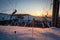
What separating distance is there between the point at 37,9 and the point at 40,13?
10cm

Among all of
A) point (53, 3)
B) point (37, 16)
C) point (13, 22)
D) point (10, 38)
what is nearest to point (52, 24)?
point (53, 3)

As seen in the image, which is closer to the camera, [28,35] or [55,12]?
[28,35]

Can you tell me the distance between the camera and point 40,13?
2.79 metres

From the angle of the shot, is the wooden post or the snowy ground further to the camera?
the wooden post

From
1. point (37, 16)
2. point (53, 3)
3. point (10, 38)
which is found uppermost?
point (53, 3)

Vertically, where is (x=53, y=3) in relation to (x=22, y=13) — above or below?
above

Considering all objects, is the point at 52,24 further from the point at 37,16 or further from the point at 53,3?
the point at 37,16

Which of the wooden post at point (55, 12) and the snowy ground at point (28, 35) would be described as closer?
the snowy ground at point (28, 35)

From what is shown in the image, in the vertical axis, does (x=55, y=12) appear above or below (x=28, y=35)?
above

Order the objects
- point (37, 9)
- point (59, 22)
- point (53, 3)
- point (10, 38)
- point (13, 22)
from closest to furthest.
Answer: point (10, 38)
point (37, 9)
point (13, 22)
point (53, 3)
point (59, 22)

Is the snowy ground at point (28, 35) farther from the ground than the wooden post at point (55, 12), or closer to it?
closer to it

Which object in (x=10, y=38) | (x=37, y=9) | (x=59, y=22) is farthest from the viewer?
(x=59, y=22)

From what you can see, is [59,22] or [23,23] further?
[59,22]

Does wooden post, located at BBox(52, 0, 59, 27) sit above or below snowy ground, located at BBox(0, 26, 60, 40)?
above
